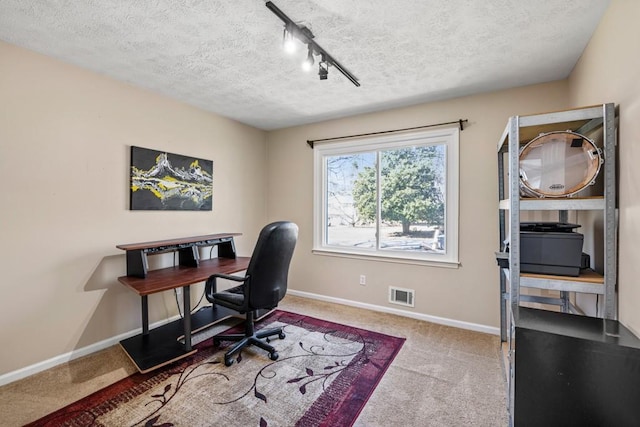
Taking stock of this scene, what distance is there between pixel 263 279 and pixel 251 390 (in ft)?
2.52

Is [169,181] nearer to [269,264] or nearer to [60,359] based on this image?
[269,264]

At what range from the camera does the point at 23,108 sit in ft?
6.69

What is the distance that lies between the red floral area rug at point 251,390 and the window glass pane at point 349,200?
53.9 inches

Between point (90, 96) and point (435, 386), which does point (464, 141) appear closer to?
point (435, 386)

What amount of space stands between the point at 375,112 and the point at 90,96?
2.83 metres

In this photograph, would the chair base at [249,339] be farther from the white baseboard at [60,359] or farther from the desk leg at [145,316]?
the white baseboard at [60,359]

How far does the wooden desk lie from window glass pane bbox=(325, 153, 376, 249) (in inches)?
54.1

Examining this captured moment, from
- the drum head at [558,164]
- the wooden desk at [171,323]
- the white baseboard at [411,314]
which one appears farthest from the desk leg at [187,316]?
the drum head at [558,164]

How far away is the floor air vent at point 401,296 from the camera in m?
3.18

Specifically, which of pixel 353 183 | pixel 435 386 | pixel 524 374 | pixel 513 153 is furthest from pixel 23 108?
pixel 435 386

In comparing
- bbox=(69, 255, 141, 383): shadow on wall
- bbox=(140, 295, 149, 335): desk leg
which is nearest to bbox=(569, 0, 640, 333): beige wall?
bbox=(140, 295, 149, 335): desk leg

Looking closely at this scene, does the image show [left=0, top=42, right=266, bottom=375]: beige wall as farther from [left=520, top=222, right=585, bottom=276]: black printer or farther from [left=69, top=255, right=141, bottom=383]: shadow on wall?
[left=520, top=222, right=585, bottom=276]: black printer

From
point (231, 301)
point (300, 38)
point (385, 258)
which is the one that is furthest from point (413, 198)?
point (231, 301)

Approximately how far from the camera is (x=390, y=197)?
337 centimetres
